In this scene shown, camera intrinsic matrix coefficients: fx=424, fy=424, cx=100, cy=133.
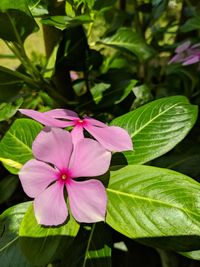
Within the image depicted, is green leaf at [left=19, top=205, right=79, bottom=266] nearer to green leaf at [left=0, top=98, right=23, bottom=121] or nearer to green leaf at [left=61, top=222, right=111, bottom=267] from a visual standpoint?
green leaf at [left=61, top=222, right=111, bottom=267]

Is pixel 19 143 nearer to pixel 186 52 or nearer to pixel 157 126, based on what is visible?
pixel 157 126

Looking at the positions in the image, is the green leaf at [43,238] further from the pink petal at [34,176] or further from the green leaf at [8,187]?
the green leaf at [8,187]

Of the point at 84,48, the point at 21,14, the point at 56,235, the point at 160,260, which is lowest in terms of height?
the point at 160,260

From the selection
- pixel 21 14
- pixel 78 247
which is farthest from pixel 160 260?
pixel 21 14

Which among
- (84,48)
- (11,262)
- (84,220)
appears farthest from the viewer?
(84,48)

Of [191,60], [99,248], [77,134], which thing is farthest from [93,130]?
[191,60]

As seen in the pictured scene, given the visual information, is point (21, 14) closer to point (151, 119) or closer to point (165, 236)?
point (151, 119)
